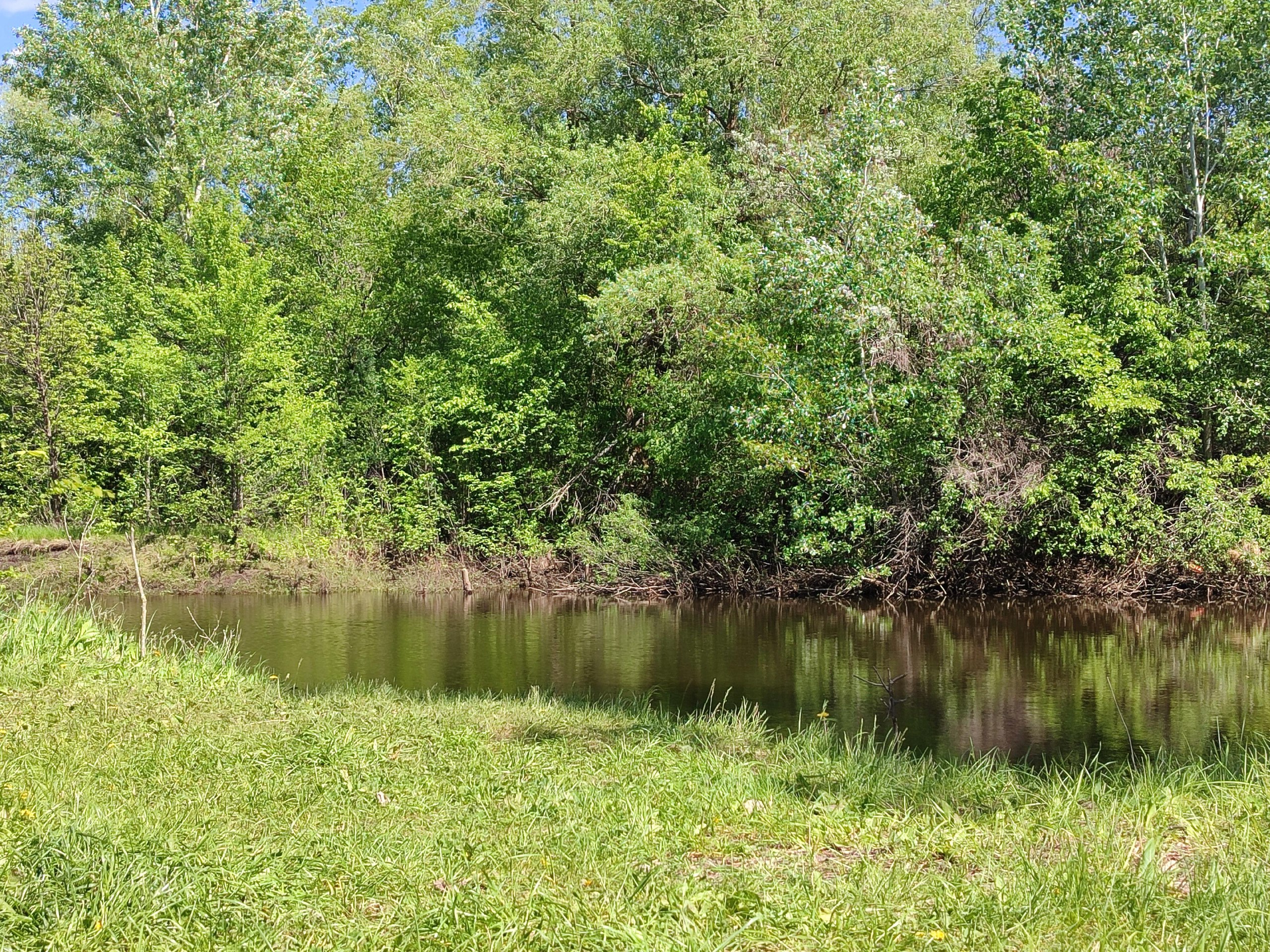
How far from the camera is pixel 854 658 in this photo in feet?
44.9

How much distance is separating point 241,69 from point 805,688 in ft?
87.8

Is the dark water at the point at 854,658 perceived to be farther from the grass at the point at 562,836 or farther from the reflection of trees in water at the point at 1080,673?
the grass at the point at 562,836

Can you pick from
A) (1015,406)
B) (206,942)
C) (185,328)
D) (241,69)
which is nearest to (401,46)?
(241,69)

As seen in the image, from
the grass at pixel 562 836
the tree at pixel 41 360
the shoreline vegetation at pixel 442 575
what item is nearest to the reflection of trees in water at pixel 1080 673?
the shoreline vegetation at pixel 442 575

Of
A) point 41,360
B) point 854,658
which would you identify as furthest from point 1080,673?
point 41,360

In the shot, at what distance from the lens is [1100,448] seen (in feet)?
57.7

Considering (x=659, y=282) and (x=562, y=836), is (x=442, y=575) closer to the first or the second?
(x=659, y=282)

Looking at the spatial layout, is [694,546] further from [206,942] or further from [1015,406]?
[206,942]

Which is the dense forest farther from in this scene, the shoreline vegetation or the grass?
the grass

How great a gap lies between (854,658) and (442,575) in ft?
39.3

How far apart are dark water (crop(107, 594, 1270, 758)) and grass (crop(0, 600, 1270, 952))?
1609 mm

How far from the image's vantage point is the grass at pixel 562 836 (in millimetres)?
4102

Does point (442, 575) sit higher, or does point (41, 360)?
point (41, 360)

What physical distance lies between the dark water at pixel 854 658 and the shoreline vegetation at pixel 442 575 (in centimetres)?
69
